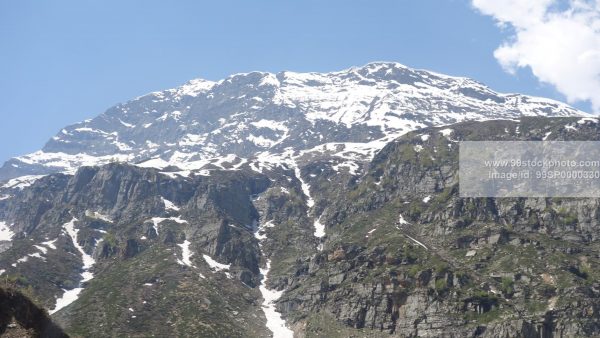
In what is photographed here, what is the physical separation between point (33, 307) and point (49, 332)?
2.43 metres

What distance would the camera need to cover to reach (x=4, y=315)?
44406 millimetres

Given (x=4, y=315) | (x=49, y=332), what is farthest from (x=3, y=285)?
(x=49, y=332)

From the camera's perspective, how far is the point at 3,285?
148ft

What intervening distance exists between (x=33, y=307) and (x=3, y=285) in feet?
10.3

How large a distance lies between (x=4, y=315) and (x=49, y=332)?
388 centimetres

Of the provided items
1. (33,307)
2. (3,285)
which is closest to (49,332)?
(33,307)

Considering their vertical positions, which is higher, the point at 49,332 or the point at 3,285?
the point at 3,285

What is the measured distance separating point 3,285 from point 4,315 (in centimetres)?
232

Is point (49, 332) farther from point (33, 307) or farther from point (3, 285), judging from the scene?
point (3, 285)

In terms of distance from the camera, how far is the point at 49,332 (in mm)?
46594

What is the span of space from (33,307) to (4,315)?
2554 mm

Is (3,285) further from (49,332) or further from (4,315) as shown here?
(49,332)
